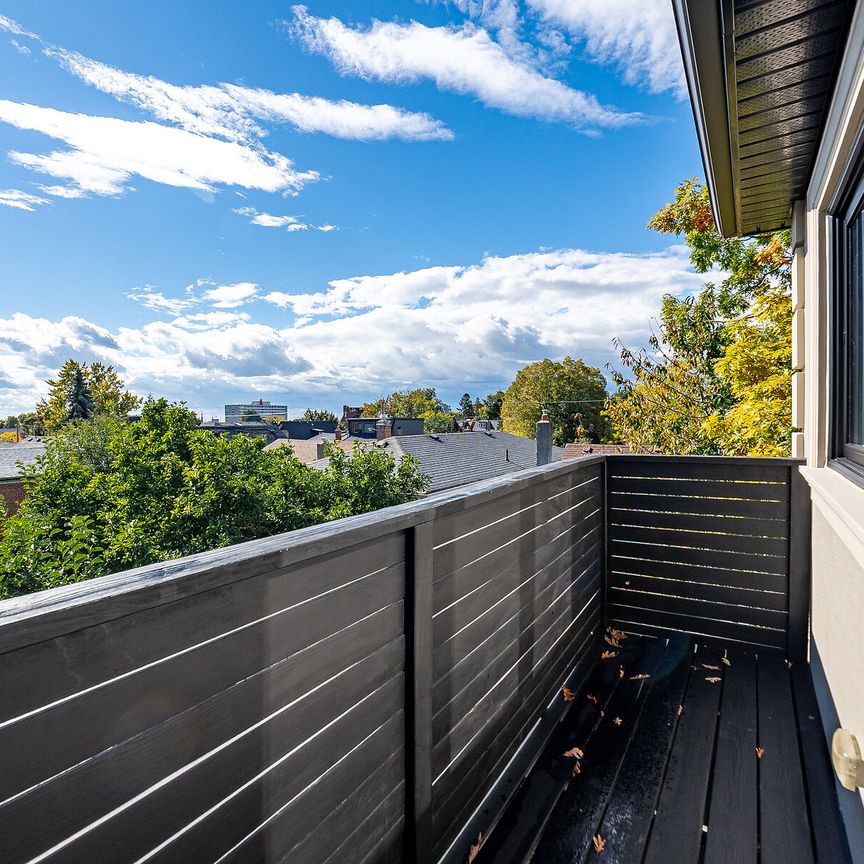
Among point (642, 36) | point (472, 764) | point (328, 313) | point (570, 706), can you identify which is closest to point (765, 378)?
point (642, 36)

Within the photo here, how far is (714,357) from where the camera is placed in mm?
6645

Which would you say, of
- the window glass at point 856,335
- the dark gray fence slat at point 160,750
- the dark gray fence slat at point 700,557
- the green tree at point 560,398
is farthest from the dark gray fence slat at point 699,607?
the green tree at point 560,398

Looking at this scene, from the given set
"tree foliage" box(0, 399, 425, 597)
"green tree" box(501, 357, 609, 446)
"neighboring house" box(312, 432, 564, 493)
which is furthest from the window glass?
"green tree" box(501, 357, 609, 446)

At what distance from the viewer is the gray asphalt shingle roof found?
754 inches

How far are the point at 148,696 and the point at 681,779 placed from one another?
1.95 m

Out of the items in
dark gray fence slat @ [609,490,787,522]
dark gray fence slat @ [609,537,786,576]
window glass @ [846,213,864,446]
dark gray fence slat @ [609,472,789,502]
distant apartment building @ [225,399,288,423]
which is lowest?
dark gray fence slat @ [609,537,786,576]

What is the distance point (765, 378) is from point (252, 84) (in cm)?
2357

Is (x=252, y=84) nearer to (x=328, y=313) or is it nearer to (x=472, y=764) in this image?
(x=472, y=764)

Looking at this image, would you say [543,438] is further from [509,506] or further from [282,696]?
[282,696]

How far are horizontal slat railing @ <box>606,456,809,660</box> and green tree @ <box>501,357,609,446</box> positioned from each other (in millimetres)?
33470

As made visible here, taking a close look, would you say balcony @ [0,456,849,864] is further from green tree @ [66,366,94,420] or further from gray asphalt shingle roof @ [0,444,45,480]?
green tree @ [66,366,94,420]

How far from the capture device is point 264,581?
939 millimetres

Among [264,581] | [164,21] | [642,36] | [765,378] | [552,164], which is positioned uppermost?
[164,21]

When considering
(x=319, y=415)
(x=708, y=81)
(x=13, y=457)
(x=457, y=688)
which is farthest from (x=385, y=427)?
(x=319, y=415)
